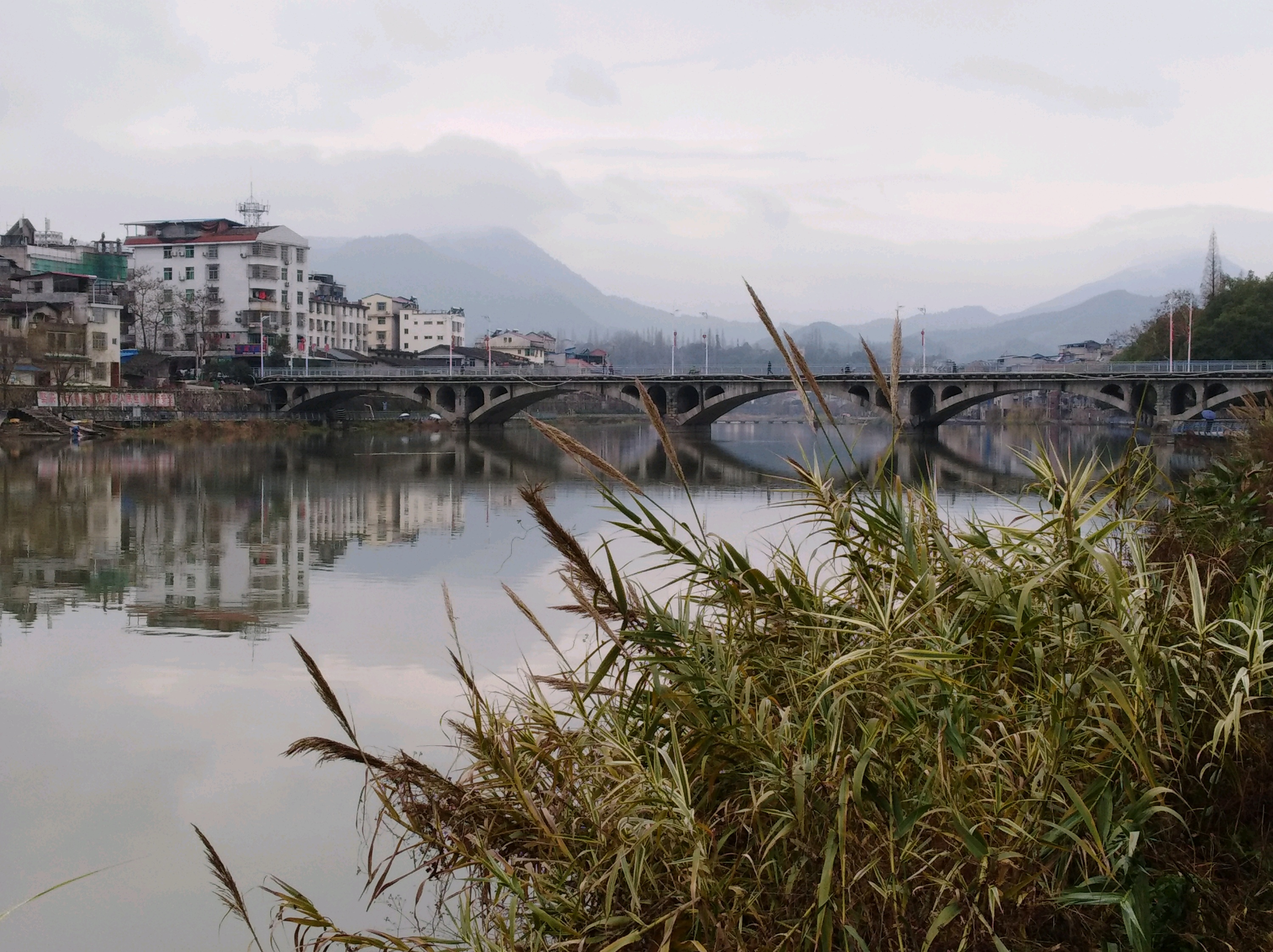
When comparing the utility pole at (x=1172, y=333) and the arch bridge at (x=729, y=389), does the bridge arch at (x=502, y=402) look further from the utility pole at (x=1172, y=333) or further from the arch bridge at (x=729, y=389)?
the utility pole at (x=1172, y=333)

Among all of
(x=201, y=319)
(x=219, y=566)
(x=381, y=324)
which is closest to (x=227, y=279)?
(x=201, y=319)

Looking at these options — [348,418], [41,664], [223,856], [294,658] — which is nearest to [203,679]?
[294,658]

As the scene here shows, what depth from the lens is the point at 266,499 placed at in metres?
26.4

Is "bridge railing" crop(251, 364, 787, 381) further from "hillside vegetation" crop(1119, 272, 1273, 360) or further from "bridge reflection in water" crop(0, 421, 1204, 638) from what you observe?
"hillside vegetation" crop(1119, 272, 1273, 360)

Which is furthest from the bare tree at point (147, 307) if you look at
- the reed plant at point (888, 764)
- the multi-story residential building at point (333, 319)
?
the reed plant at point (888, 764)

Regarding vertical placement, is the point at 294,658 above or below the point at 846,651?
below

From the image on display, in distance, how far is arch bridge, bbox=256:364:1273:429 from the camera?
Result: 49.9 metres

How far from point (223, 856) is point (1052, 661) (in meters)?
4.85

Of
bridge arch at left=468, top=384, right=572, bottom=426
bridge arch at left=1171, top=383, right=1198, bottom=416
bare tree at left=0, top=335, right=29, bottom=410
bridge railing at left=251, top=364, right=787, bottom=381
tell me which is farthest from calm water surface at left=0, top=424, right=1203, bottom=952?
bridge arch at left=468, top=384, right=572, bottom=426

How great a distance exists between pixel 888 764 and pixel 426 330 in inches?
4210

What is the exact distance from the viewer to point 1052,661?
144 inches

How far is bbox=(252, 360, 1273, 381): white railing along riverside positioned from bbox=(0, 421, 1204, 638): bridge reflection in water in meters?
3.05

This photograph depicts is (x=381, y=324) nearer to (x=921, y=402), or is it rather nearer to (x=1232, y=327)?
(x=921, y=402)

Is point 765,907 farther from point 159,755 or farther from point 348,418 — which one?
point 348,418
